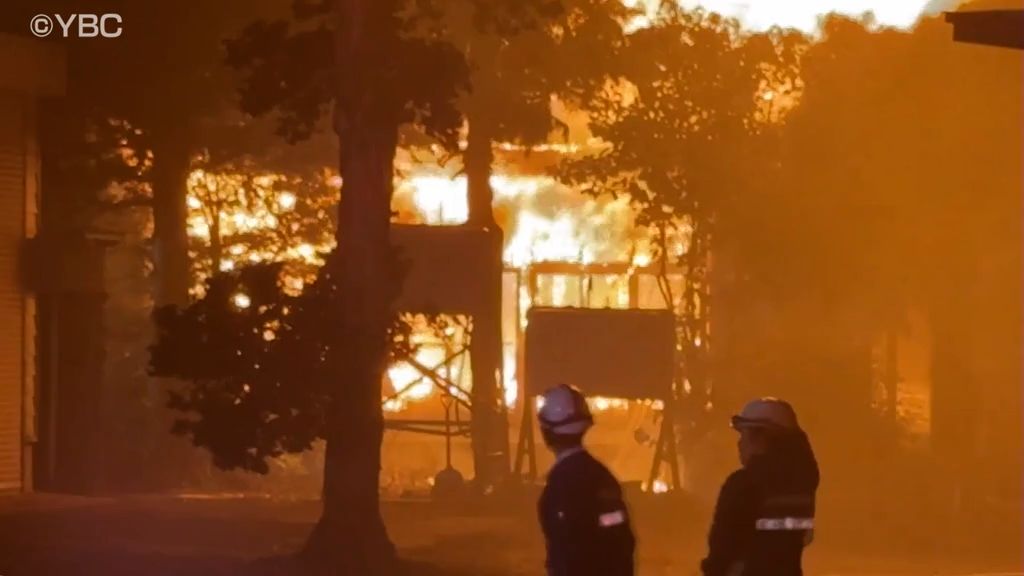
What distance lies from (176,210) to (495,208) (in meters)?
6.57

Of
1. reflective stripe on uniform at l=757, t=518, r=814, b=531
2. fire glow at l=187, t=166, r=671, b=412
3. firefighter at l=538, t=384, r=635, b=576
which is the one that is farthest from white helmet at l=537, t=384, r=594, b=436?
fire glow at l=187, t=166, r=671, b=412

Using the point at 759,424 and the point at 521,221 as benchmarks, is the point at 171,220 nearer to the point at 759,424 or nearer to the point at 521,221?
the point at 521,221

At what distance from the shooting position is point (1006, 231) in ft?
72.6

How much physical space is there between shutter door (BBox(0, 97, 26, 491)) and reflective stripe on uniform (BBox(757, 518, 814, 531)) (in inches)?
524

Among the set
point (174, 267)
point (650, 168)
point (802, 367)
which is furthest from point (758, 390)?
point (174, 267)

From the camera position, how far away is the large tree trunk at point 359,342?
13.3 meters

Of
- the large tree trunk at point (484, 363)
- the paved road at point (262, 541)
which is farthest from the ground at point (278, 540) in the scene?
the large tree trunk at point (484, 363)

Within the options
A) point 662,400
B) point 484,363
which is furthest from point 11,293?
point 662,400

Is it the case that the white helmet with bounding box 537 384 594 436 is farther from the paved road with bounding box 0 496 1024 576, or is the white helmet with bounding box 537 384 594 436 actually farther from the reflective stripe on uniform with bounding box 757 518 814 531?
the paved road with bounding box 0 496 1024 576

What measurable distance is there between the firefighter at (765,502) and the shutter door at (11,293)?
1320 centimetres

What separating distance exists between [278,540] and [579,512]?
9.07 meters

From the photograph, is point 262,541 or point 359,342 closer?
point 359,342

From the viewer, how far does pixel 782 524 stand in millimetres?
6773

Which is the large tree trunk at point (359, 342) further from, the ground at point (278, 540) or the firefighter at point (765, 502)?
the firefighter at point (765, 502)
